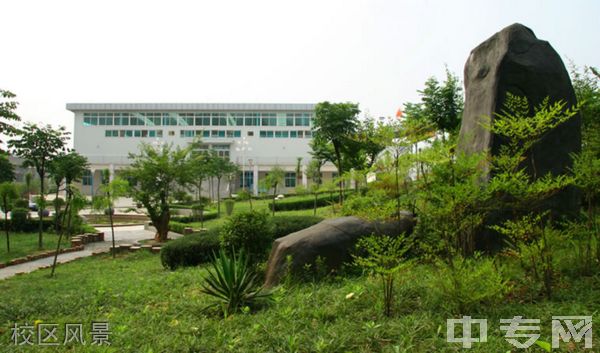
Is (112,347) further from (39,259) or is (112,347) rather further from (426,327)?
(39,259)

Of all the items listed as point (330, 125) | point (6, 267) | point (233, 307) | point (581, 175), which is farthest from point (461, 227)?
point (330, 125)

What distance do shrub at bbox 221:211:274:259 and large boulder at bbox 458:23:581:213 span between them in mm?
3089

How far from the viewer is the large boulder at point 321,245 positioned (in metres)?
5.07

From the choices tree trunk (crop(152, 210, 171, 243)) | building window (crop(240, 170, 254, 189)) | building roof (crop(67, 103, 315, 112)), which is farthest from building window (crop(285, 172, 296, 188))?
tree trunk (crop(152, 210, 171, 243))

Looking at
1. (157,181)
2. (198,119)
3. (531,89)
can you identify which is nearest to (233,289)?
(531,89)

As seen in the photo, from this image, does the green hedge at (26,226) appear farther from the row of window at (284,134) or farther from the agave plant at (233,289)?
the row of window at (284,134)

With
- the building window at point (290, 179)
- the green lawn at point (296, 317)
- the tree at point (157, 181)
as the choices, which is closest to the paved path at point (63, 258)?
the tree at point (157, 181)

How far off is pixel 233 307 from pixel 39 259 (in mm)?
8951

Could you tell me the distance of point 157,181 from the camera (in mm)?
13312

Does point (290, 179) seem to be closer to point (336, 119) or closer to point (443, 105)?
point (336, 119)

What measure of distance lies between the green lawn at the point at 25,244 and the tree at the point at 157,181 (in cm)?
272

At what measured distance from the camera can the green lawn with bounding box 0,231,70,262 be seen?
11086mm

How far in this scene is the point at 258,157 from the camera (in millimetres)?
A: 42594

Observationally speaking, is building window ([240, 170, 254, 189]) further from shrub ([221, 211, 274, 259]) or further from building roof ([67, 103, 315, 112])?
shrub ([221, 211, 274, 259])
